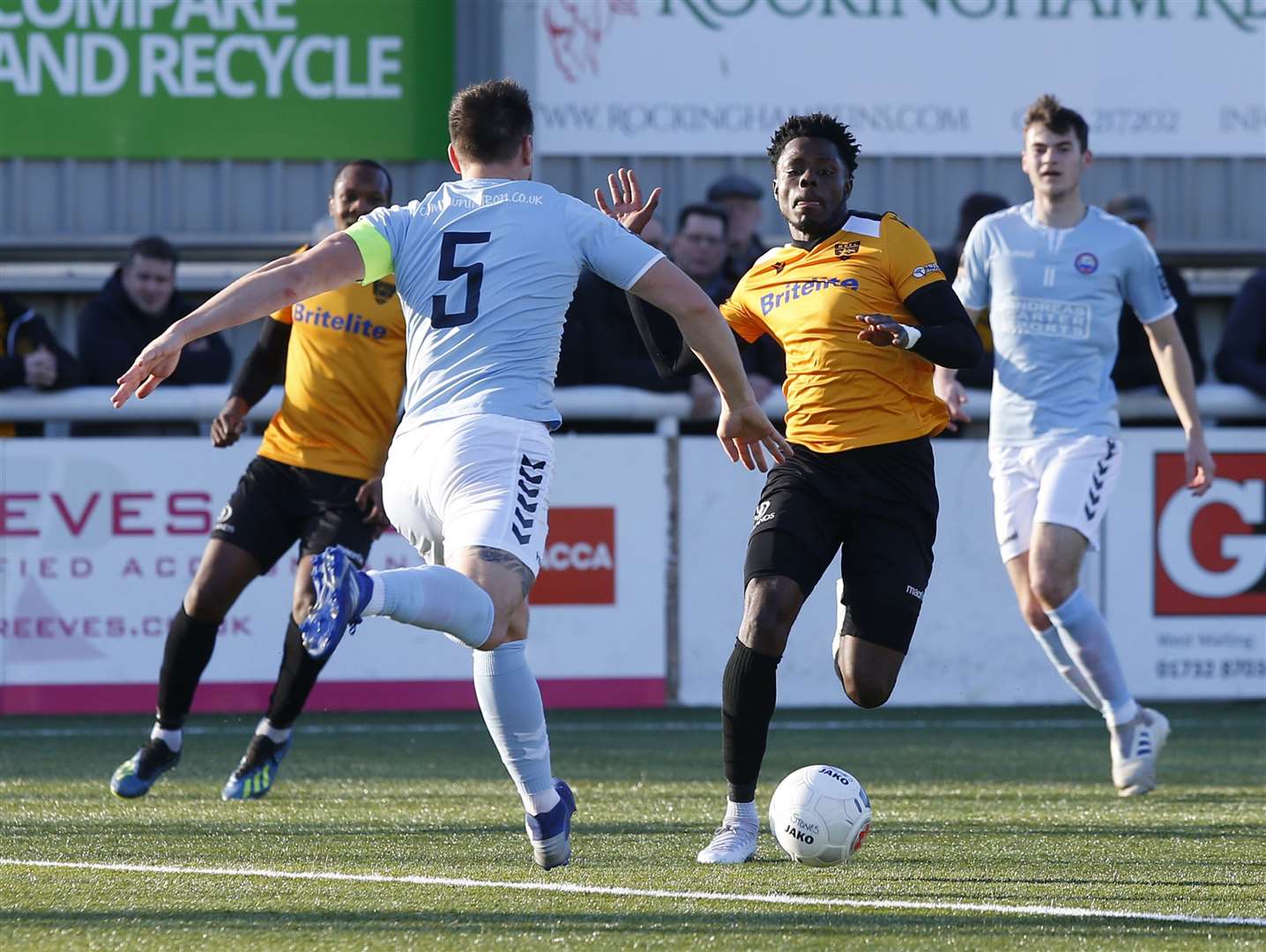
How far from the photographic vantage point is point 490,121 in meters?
5.23

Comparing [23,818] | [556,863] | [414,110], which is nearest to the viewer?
[556,863]

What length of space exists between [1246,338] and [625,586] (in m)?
3.48

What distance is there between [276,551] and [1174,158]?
771 cm

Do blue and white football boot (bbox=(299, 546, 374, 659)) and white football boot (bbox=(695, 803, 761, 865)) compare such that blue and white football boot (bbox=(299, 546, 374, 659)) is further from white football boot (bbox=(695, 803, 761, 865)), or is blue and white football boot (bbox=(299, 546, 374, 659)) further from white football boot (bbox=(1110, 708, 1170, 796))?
white football boot (bbox=(1110, 708, 1170, 796))

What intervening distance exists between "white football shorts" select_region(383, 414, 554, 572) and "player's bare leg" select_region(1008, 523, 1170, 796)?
9.01ft

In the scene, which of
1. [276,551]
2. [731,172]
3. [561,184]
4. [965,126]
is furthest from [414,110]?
[276,551]

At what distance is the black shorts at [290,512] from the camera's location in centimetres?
715

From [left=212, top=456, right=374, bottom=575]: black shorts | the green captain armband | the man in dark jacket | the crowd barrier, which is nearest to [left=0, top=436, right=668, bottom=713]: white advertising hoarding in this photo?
the crowd barrier

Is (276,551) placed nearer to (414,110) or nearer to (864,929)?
(864,929)

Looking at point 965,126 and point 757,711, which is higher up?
point 965,126

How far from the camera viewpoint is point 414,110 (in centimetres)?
1239

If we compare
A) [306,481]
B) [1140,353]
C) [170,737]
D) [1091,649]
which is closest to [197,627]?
[170,737]

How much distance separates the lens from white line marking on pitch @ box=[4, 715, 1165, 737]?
364 inches

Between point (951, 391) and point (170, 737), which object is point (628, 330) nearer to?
point (951, 391)
